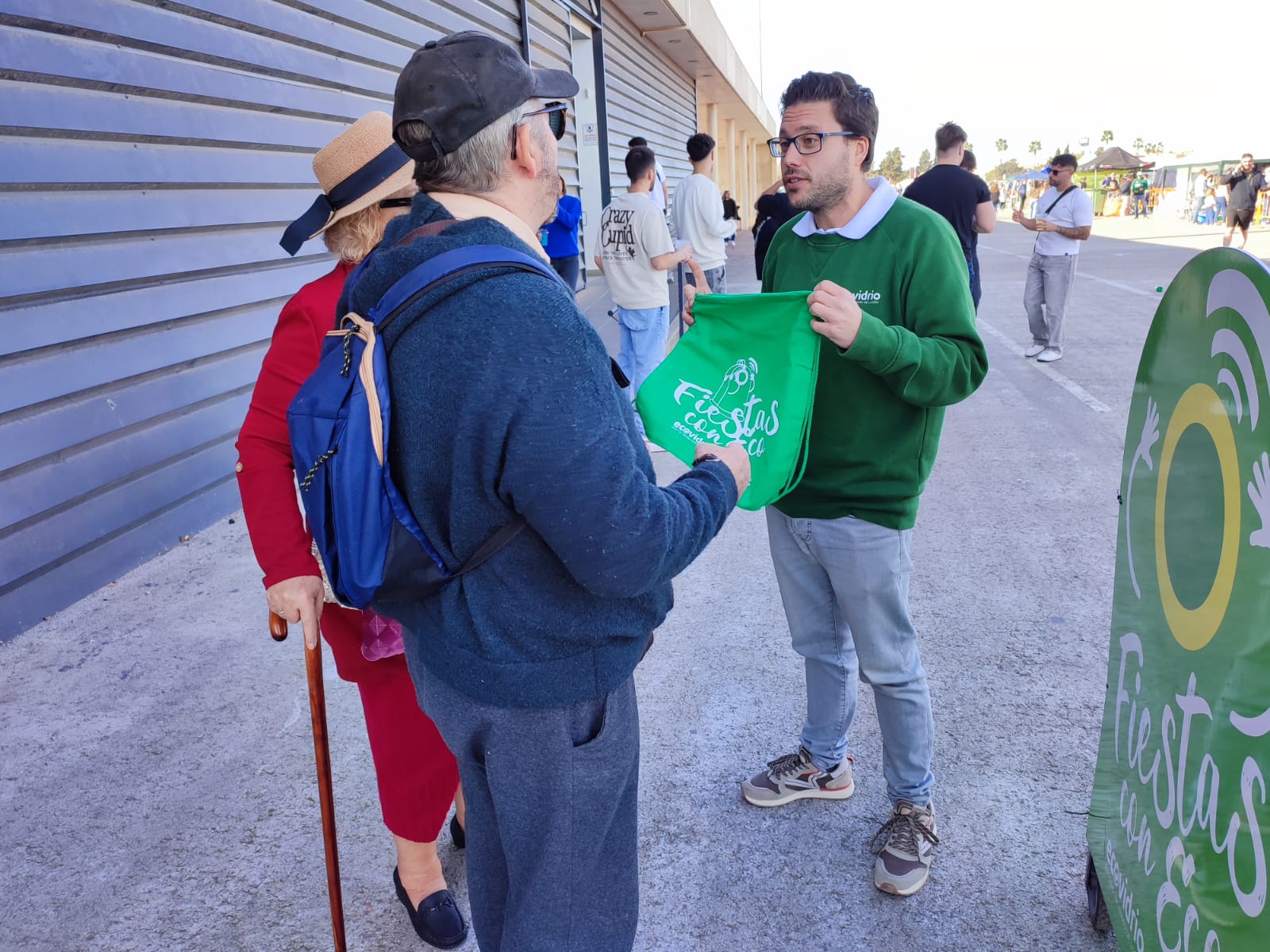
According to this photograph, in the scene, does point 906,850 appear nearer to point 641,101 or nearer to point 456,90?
point 456,90

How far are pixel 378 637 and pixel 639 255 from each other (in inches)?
186

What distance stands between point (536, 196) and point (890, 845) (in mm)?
1908

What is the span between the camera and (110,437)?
4.47 m

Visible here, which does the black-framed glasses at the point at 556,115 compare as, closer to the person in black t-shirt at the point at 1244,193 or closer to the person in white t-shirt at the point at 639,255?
the person in white t-shirt at the point at 639,255

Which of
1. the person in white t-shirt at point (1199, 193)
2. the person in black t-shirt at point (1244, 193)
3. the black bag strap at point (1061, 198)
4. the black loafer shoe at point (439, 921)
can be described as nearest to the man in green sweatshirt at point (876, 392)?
the black loafer shoe at point (439, 921)

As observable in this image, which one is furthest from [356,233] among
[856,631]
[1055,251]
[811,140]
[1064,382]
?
[1055,251]

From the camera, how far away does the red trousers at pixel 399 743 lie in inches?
85.8

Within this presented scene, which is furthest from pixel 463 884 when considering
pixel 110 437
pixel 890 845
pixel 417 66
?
pixel 110 437

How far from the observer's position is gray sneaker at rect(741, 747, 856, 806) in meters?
2.70

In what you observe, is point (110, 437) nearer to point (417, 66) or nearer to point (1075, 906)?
point (417, 66)

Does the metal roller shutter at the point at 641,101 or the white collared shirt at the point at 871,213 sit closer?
the white collared shirt at the point at 871,213

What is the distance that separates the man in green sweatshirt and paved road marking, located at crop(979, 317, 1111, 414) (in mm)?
5256

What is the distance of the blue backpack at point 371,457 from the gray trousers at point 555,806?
11.0 inches

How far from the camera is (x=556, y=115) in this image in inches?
61.1
